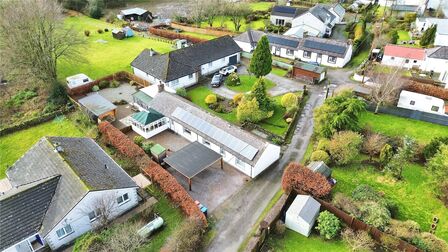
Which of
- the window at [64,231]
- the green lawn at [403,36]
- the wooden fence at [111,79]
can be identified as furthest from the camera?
the green lawn at [403,36]

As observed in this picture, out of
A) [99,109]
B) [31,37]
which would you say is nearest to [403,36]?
[99,109]

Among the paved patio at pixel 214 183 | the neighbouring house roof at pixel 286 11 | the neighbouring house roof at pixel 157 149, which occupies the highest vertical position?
the neighbouring house roof at pixel 286 11

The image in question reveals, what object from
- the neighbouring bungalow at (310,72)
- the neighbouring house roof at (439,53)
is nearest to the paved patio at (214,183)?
the neighbouring bungalow at (310,72)

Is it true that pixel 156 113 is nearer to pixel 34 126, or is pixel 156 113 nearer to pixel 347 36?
pixel 34 126

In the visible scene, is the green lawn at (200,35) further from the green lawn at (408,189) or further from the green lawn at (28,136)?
the green lawn at (408,189)

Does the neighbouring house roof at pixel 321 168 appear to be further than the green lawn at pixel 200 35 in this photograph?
No
